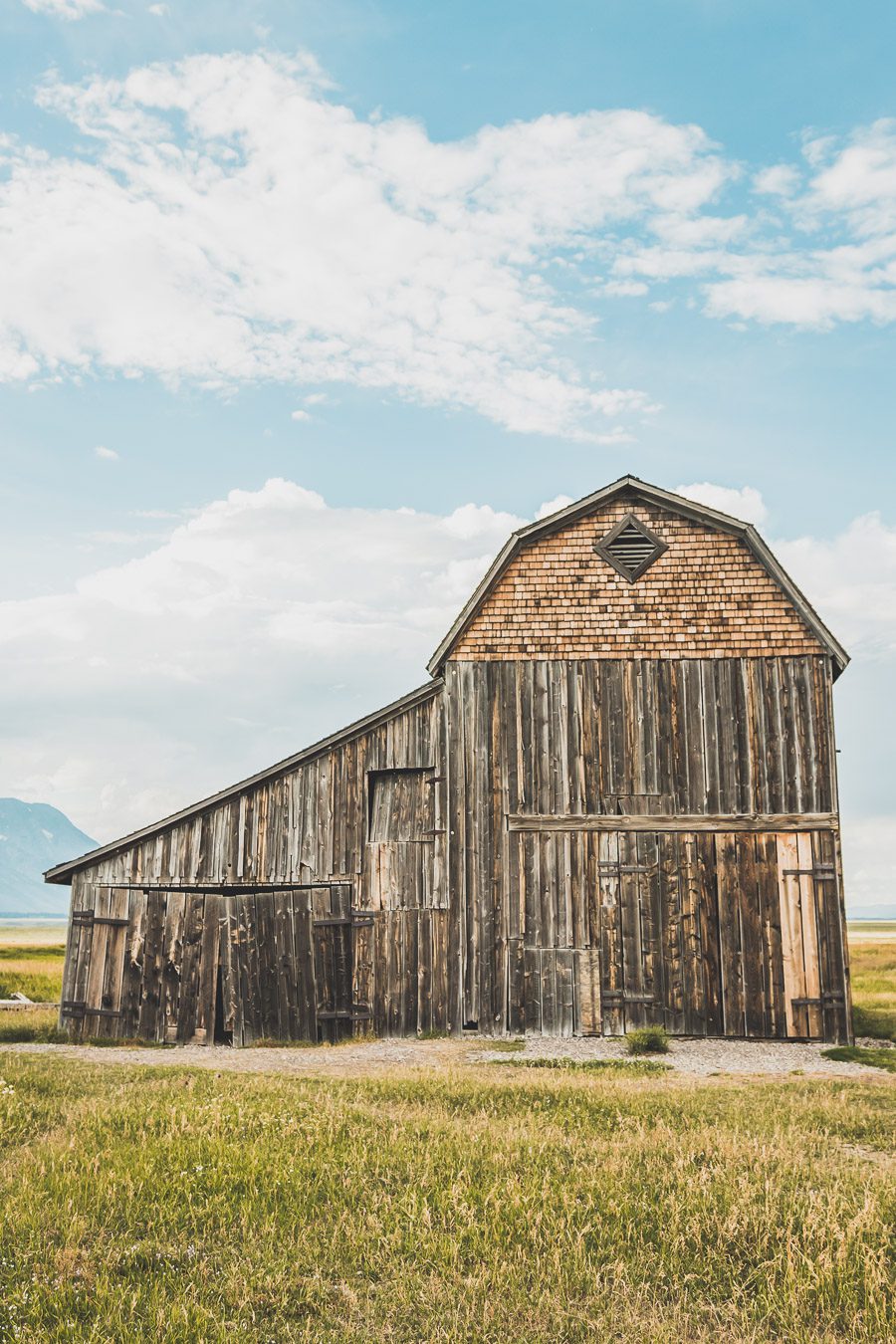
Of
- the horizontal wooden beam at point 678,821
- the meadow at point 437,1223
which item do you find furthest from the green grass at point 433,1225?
the horizontal wooden beam at point 678,821

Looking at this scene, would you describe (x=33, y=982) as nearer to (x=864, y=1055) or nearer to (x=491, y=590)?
(x=491, y=590)

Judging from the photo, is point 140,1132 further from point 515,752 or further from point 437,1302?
point 515,752

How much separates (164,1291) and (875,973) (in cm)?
3555

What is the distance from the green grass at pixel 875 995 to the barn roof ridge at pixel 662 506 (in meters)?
7.15

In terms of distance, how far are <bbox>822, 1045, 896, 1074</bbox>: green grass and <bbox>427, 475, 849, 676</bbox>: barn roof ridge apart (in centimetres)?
687

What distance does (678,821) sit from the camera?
63.7ft

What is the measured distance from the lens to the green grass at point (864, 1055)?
653 inches

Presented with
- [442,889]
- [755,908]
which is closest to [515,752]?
[442,889]

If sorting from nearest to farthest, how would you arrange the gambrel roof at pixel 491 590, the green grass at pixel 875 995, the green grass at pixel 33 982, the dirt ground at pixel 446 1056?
the dirt ground at pixel 446 1056
the gambrel roof at pixel 491 590
the green grass at pixel 875 995
the green grass at pixel 33 982

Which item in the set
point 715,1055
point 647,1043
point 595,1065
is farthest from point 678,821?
point 595,1065

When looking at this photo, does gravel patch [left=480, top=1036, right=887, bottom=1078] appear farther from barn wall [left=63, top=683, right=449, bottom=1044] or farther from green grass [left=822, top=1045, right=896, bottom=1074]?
barn wall [left=63, top=683, right=449, bottom=1044]

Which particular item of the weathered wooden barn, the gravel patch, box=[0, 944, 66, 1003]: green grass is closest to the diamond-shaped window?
the weathered wooden barn

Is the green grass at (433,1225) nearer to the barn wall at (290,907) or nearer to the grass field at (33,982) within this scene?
the barn wall at (290,907)

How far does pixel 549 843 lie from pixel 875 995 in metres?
15.1
